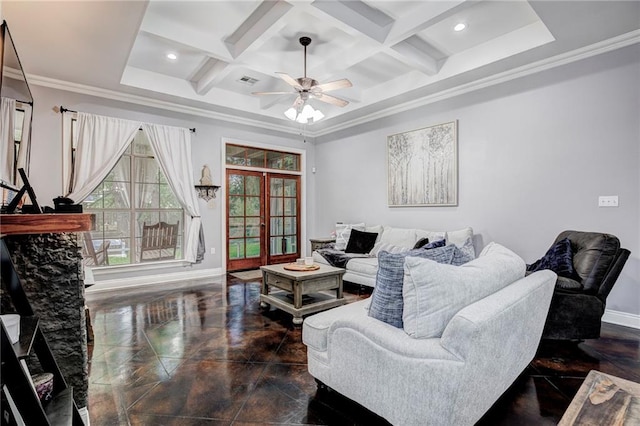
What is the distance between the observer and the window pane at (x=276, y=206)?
6711 mm

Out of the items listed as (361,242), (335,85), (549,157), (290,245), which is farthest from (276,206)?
(549,157)

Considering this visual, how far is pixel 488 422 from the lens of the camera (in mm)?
1812

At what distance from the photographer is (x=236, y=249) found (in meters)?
6.17

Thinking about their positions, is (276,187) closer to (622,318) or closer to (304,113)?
A: (304,113)

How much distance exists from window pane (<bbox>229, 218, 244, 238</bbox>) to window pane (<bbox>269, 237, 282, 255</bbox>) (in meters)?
0.69

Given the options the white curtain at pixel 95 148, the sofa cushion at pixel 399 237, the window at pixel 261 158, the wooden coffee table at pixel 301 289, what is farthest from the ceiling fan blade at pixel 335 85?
the white curtain at pixel 95 148

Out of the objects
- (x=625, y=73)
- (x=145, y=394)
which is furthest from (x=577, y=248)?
(x=145, y=394)

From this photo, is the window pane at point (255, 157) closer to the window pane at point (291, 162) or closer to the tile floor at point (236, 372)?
the window pane at point (291, 162)

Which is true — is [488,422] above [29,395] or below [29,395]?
below

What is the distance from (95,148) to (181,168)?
119 cm

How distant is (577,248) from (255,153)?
5275 mm

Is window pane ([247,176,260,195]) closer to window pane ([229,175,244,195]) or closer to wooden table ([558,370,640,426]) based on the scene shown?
window pane ([229,175,244,195])

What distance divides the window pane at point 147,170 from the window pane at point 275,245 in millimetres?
2477

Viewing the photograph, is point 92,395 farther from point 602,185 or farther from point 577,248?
point 602,185
